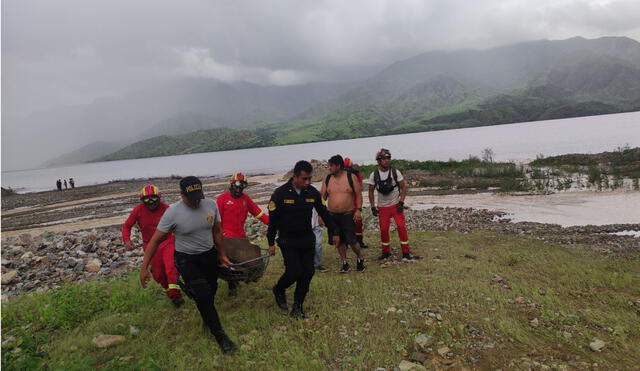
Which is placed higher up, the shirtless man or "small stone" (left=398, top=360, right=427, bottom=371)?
the shirtless man

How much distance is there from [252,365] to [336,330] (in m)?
1.39

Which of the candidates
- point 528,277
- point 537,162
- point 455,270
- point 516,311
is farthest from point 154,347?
point 537,162

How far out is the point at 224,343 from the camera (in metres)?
4.79

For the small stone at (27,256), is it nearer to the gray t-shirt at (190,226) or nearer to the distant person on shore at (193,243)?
the distant person on shore at (193,243)

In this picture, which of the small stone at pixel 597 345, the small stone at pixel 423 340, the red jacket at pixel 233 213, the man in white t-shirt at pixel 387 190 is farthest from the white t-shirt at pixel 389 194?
the small stone at pixel 597 345

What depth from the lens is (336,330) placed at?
5.30 meters

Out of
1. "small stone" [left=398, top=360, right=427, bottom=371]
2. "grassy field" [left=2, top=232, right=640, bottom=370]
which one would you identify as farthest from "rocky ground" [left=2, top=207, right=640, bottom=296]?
"small stone" [left=398, top=360, right=427, bottom=371]

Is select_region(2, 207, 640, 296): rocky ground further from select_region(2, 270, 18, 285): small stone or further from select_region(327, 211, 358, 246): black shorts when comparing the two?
select_region(327, 211, 358, 246): black shorts

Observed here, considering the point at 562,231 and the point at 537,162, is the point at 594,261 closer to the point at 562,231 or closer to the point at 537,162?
the point at 562,231

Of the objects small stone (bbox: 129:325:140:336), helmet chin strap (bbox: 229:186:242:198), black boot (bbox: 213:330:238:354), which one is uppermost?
helmet chin strap (bbox: 229:186:242:198)

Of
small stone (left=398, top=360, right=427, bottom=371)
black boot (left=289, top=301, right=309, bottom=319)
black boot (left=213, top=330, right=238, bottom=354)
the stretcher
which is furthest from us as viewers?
black boot (left=289, top=301, right=309, bottom=319)

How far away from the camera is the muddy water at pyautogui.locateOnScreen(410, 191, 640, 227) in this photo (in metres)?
15.0

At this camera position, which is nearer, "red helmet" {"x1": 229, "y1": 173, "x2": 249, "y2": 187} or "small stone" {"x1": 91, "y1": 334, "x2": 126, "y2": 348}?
"small stone" {"x1": 91, "y1": 334, "x2": 126, "y2": 348}

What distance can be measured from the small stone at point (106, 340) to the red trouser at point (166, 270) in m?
1.11
